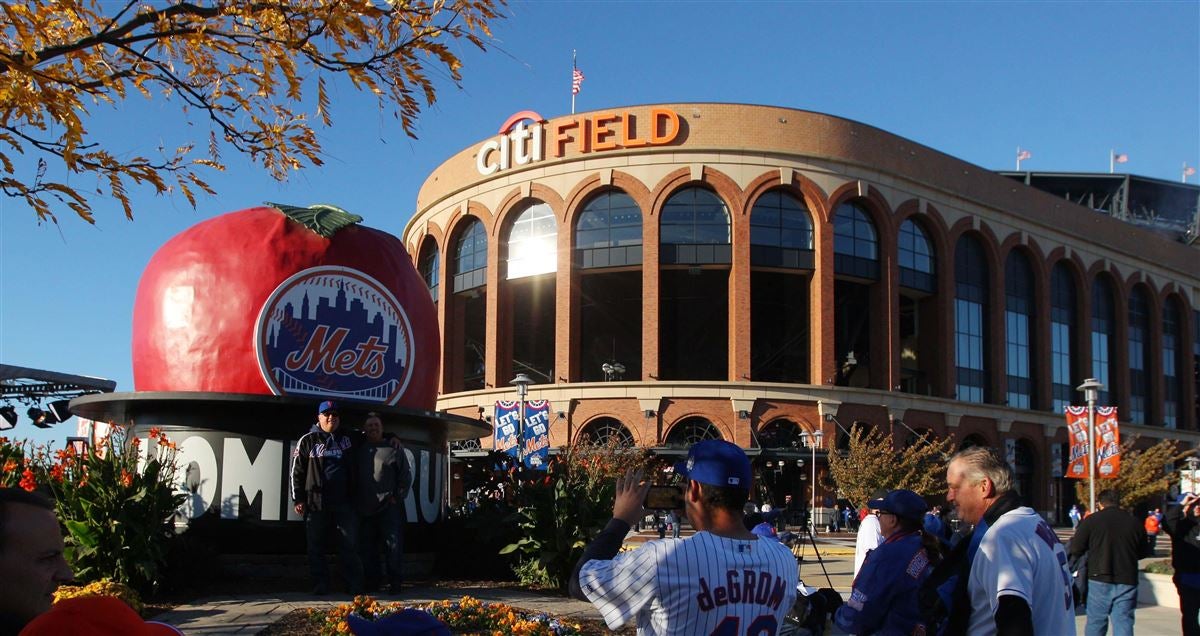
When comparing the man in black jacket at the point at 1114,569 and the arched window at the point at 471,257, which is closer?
→ the man in black jacket at the point at 1114,569

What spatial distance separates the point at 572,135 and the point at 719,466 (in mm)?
42624

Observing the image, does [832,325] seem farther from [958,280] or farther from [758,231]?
[958,280]

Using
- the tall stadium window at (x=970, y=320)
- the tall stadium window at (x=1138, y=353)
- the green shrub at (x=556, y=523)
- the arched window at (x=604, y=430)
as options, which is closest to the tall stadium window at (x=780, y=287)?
the arched window at (x=604, y=430)

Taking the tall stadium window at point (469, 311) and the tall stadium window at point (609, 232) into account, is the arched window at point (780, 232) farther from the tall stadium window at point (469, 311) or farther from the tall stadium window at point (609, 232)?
the tall stadium window at point (469, 311)

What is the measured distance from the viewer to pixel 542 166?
151 ft

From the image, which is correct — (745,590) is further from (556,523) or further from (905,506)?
(556,523)

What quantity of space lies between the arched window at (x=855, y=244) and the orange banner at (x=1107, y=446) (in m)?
19.1

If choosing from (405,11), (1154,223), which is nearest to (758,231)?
(405,11)

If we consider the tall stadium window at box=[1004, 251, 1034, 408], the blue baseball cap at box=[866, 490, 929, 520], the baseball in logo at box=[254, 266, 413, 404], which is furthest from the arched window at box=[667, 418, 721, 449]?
the blue baseball cap at box=[866, 490, 929, 520]

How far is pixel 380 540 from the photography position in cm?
992

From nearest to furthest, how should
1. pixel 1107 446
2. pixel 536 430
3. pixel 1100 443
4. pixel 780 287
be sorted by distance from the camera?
pixel 1107 446, pixel 1100 443, pixel 536 430, pixel 780 287

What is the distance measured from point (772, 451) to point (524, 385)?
601 inches

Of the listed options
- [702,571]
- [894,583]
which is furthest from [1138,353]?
[702,571]

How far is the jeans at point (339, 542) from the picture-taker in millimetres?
9406
